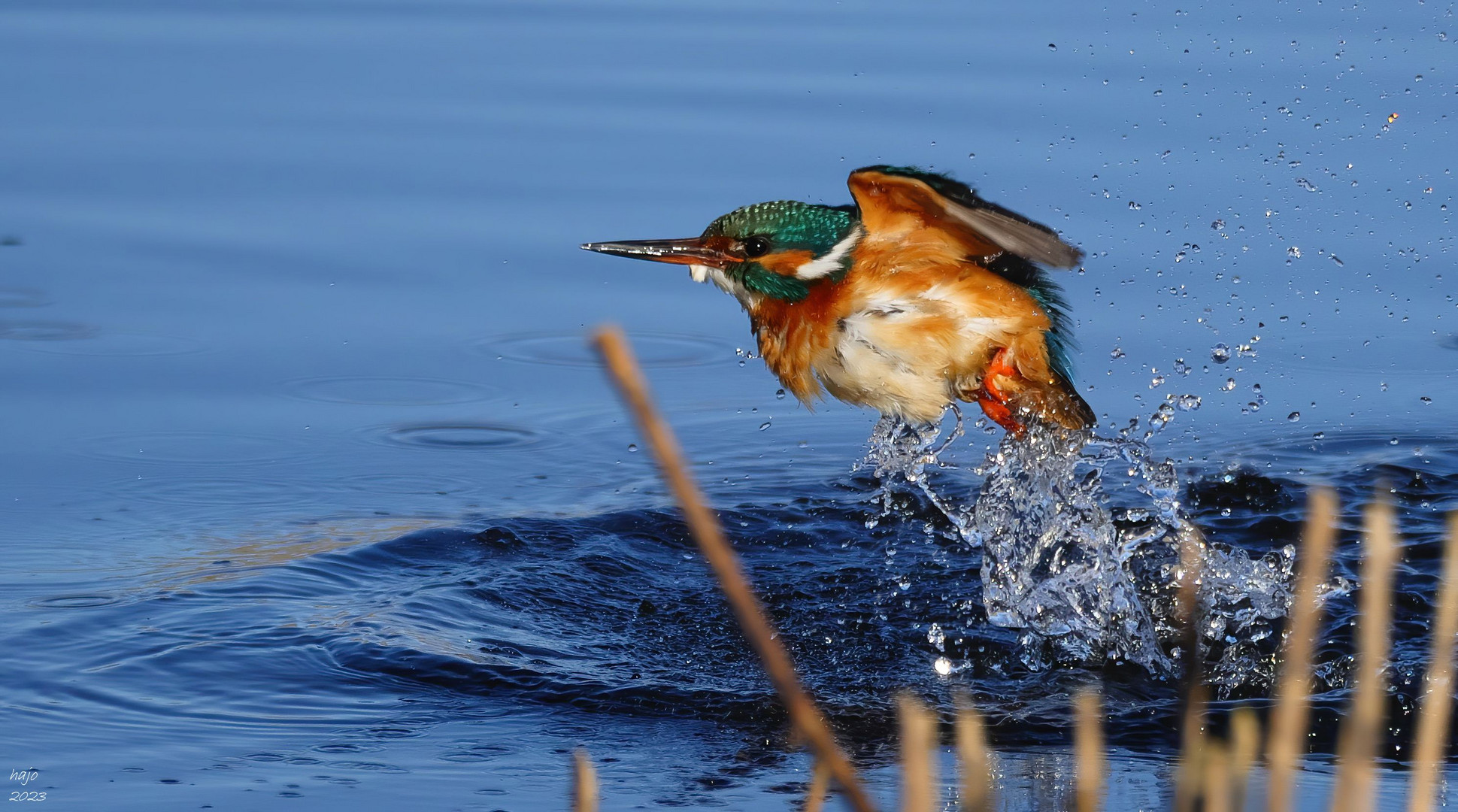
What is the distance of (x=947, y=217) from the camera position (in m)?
4.16

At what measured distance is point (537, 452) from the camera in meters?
5.73

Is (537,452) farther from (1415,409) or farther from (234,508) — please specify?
(1415,409)

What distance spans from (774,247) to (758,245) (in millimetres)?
43

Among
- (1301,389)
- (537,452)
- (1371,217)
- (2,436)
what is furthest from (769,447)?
(1371,217)

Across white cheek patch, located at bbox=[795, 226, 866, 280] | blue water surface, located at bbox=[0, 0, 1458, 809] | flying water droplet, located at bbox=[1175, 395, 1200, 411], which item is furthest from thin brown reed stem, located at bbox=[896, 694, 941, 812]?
flying water droplet, located at bbox=[1175, 395, 1200, 411]

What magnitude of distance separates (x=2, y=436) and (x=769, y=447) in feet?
7.96

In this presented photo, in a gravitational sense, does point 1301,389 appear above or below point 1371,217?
below

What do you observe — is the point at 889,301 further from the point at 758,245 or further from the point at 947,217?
the point at 758,245

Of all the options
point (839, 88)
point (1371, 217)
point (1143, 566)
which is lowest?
point (1143, 566)

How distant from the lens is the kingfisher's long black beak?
427cm

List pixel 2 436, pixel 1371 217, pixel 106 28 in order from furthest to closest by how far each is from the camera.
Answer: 1. pixel 106 28
2. pixel 1371 217
3. pixel 2 436

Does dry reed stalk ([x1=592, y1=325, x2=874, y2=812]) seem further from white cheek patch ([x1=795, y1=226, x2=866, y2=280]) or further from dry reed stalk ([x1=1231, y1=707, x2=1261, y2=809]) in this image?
white cheek patch ([x1=795, y1=226, x2=866, y2=280])

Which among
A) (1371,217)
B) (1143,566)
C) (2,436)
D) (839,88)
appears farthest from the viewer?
(839,88)

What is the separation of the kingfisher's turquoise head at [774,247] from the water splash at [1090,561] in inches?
27.1
